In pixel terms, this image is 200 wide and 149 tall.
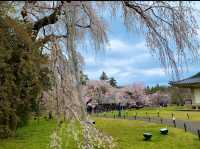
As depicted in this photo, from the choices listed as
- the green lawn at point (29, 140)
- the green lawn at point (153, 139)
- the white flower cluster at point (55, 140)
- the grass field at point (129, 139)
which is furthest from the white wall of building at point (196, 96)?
the white flower cluster at point (55, 140)

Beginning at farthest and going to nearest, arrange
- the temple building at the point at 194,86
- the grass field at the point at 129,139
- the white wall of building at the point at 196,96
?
the white wall of building at the point at 196,96 < the temple building at the point at 194,86 < the grass field at the point at 129,139

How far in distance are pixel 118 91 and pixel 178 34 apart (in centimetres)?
4614

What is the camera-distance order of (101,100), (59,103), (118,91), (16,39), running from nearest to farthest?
(59,103), (16,39), (101,100), (118,91)

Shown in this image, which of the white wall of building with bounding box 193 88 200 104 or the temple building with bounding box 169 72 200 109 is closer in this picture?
the temple building with bounding box 169 72 200 109

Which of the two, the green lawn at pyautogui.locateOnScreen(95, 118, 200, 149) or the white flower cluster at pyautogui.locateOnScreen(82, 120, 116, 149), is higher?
the white flower cluster at pyautogui.locateOnScreen(82, 120, 116, 149)

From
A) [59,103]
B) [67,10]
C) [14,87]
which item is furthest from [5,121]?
[67,10]

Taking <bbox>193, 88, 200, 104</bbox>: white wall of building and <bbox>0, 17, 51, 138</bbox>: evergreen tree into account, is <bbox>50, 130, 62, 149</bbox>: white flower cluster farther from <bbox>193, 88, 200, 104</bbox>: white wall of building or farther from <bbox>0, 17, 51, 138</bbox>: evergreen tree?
<bbox>193, 88, 200, 104</bbox>: white wall of building

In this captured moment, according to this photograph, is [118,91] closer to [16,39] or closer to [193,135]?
[193,135]

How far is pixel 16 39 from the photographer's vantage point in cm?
1071

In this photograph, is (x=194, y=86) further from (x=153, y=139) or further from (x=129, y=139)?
(x=129, y=139)

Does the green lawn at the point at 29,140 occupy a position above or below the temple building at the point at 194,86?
below

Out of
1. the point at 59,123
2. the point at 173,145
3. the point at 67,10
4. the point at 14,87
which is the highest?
the point at 67,10

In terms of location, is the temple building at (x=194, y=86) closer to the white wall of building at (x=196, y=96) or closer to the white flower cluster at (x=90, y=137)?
the white wall of building at (x=196, y=96)

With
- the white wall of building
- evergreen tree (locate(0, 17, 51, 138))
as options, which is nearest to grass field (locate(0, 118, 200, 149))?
evergreen tree (locate(0, 17, 51, 138))
